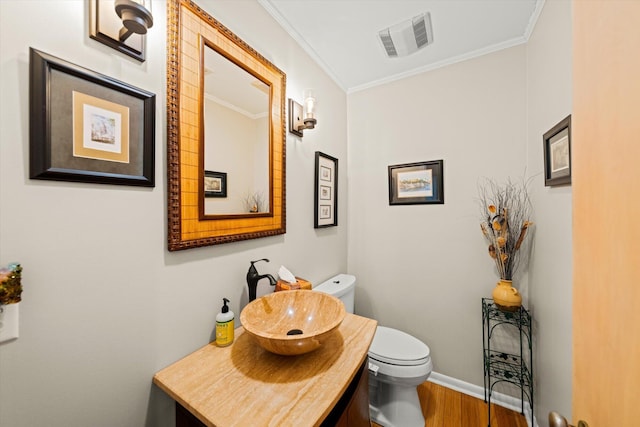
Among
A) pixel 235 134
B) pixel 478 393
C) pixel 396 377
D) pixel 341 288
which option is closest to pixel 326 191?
pixel 341 288

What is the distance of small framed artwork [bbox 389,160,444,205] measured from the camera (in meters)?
1.87

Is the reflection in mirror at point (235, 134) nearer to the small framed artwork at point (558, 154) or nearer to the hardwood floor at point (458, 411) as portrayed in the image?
the small framed artwork at point (558, 154)

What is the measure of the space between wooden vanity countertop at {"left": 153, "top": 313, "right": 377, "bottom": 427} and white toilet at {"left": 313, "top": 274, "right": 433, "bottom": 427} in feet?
1.96

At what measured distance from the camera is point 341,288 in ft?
5.58

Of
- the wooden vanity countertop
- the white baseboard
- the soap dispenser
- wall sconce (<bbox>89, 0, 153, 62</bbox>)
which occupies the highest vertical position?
wall sconce (<bbox>89, 0, 153, 62</bbox>)

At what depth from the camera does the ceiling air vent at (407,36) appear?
4.87 feet

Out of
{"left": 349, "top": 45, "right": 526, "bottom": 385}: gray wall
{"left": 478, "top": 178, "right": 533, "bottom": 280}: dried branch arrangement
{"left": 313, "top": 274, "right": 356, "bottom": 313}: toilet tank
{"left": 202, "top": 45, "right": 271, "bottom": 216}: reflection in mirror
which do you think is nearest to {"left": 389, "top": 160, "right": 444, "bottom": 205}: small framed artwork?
{"left": 349, "top": 45, "right": 526, "bottom": 385}: gray wall

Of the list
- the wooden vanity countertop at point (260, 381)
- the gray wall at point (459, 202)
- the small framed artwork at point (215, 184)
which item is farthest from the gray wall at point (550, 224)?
the small framed artwork at point (215, 184)

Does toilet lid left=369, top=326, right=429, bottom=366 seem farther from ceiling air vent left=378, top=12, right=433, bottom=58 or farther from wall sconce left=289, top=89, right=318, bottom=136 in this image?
ceiling air vent left=378, top=12, right=433, bottom=58

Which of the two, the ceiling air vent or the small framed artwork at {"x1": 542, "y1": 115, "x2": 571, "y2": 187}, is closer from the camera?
the small framed artwork at {"x1": 542, "y1": 115, "x2": 571, "y2": 187}

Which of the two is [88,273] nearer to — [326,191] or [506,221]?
[326,191]

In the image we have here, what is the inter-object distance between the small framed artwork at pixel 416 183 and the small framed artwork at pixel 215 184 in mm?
1426

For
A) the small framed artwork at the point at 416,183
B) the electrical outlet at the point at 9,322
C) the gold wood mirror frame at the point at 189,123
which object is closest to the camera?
the electrical outlet at the point at 9,322

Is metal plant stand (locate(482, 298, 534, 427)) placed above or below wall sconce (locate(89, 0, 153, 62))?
below
